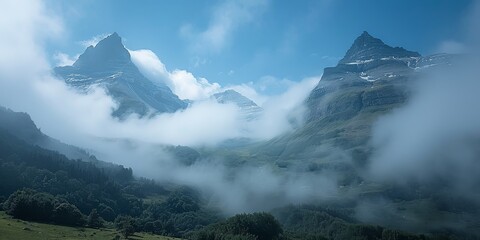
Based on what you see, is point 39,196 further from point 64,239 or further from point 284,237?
point 284,237

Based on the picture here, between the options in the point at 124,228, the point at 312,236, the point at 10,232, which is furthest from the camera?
the point at 312,236

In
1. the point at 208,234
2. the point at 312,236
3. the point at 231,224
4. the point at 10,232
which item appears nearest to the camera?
the point at 10,232

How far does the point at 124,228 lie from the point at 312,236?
83.6m

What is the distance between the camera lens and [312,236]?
599 feet

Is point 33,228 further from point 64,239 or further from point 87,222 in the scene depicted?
point 87,222

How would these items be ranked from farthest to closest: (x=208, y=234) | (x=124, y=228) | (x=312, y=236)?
(x=312, y=236) < (x=208, y=234) < (x=124, y=228)

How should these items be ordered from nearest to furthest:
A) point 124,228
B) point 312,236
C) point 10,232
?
point 10,232, point 124,228, point 312,236

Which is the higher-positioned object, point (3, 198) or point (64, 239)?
point (3, 198)

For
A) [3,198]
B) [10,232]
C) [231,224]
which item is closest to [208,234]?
[231,224]

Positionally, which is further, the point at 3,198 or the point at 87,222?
the point at 3,198

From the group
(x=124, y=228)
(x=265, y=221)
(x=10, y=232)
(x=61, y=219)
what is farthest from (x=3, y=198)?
(x=265, y=221)

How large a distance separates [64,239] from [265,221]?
87.1 metres

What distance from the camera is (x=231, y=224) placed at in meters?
163

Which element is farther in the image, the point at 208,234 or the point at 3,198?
the point at 3,198
